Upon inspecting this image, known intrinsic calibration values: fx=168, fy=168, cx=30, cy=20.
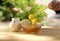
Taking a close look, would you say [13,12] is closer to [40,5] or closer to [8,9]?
[8,9]

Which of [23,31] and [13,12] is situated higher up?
[13,12]

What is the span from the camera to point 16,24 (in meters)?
1.49

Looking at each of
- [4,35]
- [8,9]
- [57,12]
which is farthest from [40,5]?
[4,35]

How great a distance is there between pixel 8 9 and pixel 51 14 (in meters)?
0.50

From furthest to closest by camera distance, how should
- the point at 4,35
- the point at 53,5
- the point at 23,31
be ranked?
1. the point at 53,5
2. the point at 23,31
3. the point at 4,35

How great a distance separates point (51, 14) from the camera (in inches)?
76.0

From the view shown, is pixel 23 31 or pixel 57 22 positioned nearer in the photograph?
pixel 23 31

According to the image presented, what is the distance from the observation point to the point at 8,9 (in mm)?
1906

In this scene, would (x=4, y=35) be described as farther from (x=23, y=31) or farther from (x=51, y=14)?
(x=51, y=14)

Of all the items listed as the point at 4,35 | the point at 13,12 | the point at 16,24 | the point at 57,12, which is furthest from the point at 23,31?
the point at 57,12

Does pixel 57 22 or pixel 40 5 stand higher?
pixel 40 5

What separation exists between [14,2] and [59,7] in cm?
52

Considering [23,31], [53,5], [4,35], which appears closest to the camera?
[4,35]

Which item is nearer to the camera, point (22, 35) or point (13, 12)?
point (22, 35)
